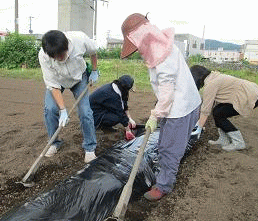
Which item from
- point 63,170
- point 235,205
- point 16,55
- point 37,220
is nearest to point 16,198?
point 63,170

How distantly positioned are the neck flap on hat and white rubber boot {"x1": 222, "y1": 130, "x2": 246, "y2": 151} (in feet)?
5.88

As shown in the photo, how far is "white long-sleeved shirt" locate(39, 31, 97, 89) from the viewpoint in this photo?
2.49 meters

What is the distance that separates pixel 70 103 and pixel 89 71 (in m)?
2.54

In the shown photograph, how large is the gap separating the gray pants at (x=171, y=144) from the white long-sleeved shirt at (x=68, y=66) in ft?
3.30

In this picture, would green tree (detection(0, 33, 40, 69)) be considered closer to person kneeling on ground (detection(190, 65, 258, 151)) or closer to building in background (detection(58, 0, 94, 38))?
person kneeling on ground (detection(190, 65, 258, 151))

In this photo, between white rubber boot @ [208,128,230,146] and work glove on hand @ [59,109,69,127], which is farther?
white rubber boot @ [208,128,230,146]

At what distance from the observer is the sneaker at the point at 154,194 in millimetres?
2135

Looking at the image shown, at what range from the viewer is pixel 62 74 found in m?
2.55

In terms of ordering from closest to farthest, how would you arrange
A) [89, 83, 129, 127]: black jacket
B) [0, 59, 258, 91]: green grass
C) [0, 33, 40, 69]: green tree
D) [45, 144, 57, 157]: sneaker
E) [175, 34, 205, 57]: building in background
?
[45, 144, 57, 157]: sneaker < [89, 83, 129, 127]: black jacket < [0, 59, 258, 91]: green grass < [0, 33, 40, 69]: green tree < [175, 34, 205, 57]: building in background

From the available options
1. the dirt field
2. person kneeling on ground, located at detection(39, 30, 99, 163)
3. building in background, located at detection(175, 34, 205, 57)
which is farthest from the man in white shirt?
building in background, located at detection(175, 34, 205, 57)

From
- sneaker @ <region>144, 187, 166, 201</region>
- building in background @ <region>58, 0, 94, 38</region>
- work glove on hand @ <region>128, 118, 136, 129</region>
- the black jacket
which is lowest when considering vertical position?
sneaker @ <region>144, 187, 166, 201</region>

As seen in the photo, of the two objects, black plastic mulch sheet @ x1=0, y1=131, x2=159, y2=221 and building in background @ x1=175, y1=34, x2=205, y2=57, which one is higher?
building in background @ x1=175, y1=34, x2=205, y2=57

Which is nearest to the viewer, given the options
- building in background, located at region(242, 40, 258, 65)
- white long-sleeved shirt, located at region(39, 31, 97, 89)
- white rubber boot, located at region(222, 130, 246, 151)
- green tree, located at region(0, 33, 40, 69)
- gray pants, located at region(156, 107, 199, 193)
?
gray pants, located at region(156, 107, 199, 193)

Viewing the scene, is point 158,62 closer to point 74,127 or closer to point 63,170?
point 63,170
